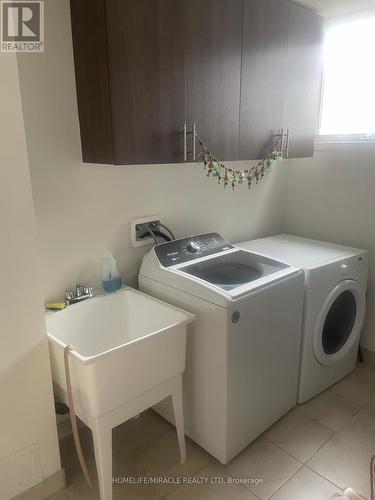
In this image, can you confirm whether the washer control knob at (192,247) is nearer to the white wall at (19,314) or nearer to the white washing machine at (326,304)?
the white washing machine at (326,304)

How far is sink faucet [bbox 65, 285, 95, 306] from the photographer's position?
5.16 ft

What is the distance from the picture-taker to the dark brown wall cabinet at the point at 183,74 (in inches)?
50.0

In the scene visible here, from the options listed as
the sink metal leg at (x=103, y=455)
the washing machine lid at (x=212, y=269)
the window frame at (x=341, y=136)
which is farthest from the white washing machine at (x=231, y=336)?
the window frame at (x=341, y=136)

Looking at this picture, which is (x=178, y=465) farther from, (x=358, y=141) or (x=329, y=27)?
(x=329, y=27)

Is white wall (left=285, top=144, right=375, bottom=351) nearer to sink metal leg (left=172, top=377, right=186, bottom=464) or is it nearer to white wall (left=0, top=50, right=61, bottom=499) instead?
sink metal leg (left=172, top=377, right=186, bottom=464)

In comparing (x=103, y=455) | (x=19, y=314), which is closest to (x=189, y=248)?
(x=19, y=314)

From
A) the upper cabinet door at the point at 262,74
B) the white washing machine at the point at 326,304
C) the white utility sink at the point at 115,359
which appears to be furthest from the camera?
the white washing machine at the point at 326,304

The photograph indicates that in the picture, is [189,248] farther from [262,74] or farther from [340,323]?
[340,323]

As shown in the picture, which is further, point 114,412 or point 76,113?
point 76,113

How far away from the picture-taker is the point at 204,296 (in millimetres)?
1461

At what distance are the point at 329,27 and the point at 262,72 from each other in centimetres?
86

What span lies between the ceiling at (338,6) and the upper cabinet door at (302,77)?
1.5 inches

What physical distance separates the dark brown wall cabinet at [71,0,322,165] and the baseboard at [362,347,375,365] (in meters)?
1.49

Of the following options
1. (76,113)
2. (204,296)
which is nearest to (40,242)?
(76,113)
